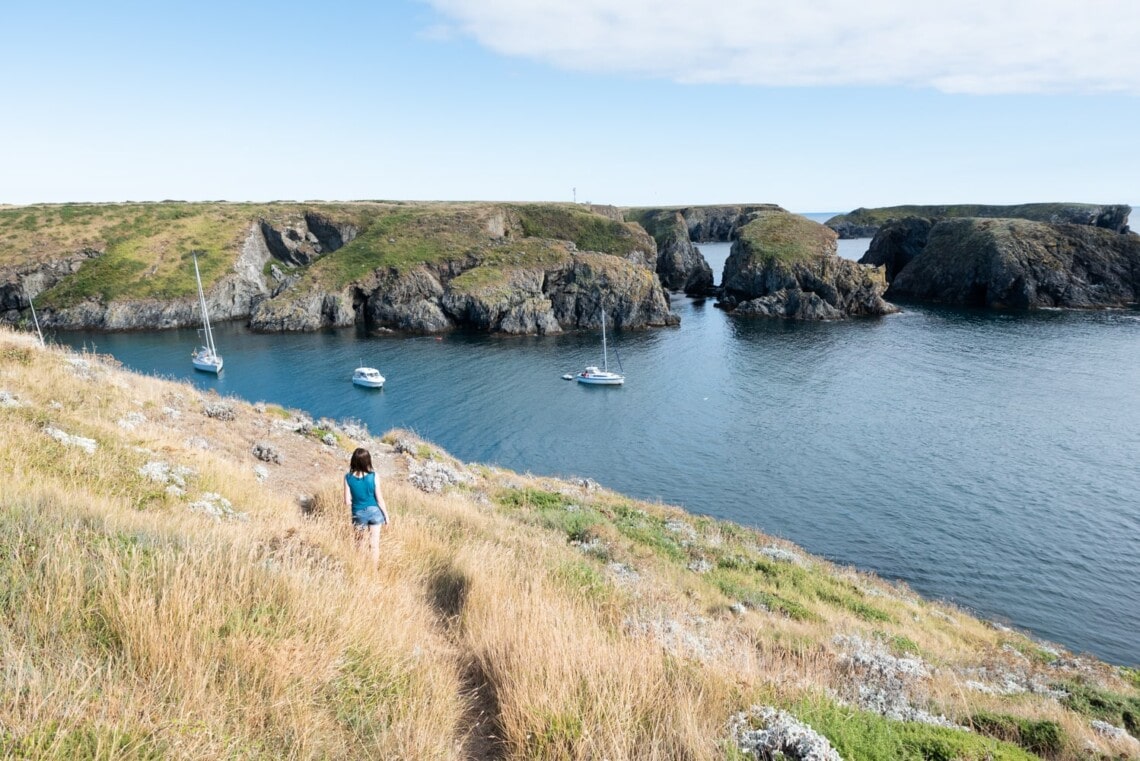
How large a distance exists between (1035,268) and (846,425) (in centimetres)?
7671

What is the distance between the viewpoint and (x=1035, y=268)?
95625 mm

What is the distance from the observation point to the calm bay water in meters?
28.9

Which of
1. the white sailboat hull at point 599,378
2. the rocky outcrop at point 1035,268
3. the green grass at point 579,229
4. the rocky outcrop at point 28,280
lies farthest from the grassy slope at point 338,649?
the rocky outcrop at point 1035,268

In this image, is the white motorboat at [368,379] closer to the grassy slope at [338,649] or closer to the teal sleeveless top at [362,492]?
the grassy slope at [338,649]

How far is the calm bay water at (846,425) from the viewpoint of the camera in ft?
94.7

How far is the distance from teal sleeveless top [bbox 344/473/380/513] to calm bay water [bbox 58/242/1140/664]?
26285 millimetres

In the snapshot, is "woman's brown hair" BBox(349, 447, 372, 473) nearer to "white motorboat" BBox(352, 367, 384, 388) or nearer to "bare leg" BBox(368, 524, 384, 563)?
"bare leg" BBox(368, 524, 384, 563)

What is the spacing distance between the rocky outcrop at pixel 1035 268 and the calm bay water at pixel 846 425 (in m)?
13.2

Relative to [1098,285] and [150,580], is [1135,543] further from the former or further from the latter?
[1098,285]

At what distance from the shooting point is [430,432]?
44969mm

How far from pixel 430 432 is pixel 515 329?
37283 millimetres

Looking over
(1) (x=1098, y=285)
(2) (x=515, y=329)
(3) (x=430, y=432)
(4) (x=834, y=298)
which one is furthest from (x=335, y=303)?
(1) (x=1098, y=285)

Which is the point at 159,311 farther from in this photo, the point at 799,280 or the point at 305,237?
the point at 799,280

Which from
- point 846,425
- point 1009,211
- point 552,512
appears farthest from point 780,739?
point 1009,211
